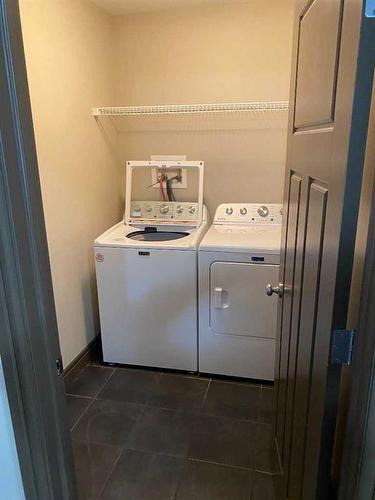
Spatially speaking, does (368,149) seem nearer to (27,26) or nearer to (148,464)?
(148,464)

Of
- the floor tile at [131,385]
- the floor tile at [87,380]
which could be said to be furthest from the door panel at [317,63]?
the floor tile at [87,380]

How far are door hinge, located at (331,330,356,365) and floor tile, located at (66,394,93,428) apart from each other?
5.66 feet

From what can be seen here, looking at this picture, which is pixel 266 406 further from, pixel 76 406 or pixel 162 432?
pixel 76 406

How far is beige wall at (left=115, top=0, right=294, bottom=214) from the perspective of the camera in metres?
2.55

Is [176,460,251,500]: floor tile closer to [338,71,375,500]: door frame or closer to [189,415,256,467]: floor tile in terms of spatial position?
[189,415,256,467]: floor tile

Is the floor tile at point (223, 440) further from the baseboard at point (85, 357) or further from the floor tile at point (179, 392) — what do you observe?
the baseboard at point (85, 357)

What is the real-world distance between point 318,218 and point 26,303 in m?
0.74

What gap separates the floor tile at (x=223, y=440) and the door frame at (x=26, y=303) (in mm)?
940

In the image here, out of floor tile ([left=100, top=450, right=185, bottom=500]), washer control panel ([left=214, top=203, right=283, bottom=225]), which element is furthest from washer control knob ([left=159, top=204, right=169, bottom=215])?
floor tile ([left=100, top=450, right=185, bottom=500])

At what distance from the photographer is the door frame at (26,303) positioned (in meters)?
0.78

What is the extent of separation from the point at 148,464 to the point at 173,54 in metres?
2.62

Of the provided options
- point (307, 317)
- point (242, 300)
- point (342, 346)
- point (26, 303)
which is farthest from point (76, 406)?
point (342, 346)

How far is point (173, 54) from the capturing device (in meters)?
2.69

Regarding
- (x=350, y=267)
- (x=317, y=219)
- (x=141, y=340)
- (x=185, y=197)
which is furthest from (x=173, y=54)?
(x=350, y=267)
